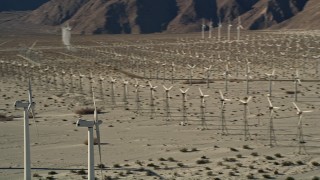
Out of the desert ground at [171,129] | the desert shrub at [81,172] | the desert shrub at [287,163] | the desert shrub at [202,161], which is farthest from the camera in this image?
the desert shrub at [202,161]

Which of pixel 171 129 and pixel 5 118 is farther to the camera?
pixel 5 118

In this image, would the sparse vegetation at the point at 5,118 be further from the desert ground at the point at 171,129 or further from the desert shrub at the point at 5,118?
the desert ground at the point at 171,129

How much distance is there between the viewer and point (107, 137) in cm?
4053

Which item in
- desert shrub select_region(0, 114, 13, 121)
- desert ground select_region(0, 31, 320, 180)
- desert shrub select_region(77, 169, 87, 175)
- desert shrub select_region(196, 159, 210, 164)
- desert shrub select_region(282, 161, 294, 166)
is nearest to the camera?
desert shrub select_region(77, 169, 87, 175)

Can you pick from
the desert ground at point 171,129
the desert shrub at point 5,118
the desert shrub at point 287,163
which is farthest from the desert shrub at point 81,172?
the desert shrub at point 5,118

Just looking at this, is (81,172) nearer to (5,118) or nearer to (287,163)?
(287,163)

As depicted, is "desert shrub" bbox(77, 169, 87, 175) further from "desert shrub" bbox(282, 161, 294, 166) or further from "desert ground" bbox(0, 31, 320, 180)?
"desert shrub" bbox(282, 161, 294, 166)

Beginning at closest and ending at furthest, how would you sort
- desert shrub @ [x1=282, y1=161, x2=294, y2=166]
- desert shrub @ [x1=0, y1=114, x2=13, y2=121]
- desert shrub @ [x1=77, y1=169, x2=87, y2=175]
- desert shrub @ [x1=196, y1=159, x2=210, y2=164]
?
desert shrub @ [x1=77, y1=169, x2=87, y2=175] < desert shrub @ [x1=282, y1=161, x2=294, y2=166] < desert shrub @ [x1=196, y1=159, x2=210, y2=164] < desert shrub @ [x1=0, y1=114, x2=13, y2=121]

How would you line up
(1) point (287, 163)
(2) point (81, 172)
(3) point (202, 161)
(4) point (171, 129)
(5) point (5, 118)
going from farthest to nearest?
(5) point (5, 118), (4) point (171, 129), (3) point (202, 161), (1) point (287, 163), (2) point (81, 172)

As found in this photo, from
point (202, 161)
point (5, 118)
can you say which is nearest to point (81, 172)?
point (202, 161)

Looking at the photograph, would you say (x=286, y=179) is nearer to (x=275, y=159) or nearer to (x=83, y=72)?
(x=275, y=159)

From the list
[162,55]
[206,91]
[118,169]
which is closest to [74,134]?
[118,169]

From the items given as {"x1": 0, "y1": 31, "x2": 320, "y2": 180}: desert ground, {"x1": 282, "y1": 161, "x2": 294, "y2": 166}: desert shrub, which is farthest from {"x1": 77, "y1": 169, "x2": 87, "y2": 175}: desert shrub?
{"x1": 282, "y1": 161, "x2": 294, "y2": 166}: desert shrub

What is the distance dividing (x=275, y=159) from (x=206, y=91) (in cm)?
3200
